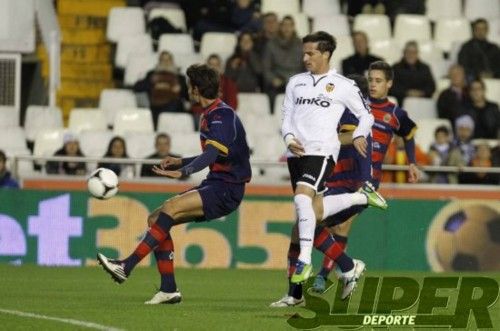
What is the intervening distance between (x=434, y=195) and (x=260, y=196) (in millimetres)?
2138

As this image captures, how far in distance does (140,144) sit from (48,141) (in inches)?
48.0

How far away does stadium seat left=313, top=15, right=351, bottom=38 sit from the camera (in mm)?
24891

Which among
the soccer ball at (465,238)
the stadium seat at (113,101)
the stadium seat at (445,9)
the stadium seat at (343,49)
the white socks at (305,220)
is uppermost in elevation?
the stadium seat at (445,9)

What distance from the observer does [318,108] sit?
13586 millimetres

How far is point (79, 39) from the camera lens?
24.4m

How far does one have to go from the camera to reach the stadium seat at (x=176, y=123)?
2236cm

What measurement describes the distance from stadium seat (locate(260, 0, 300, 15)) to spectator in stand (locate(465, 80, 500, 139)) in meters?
3.35

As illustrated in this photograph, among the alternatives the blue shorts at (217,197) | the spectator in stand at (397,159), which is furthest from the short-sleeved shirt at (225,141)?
the spectator in stand at (397,159)

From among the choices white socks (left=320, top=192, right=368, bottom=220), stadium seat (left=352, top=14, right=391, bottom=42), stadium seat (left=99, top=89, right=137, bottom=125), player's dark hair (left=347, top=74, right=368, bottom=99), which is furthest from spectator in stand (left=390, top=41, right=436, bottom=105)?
white socks (left=320, top=192, right=368, bottom=220)

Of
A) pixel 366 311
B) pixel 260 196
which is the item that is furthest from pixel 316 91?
pixel 260 196

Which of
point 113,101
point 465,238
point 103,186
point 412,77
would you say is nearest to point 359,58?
point 412,77

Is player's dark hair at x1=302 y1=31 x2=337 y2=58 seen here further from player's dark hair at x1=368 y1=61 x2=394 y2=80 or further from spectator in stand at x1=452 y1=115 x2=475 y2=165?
spectator in stand at x1=452 y1=115 x2=475 y2=165

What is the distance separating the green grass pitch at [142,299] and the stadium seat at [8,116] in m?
3.87

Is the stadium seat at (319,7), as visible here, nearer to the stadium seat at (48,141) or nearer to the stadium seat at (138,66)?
the stadium seat at (138,66)
